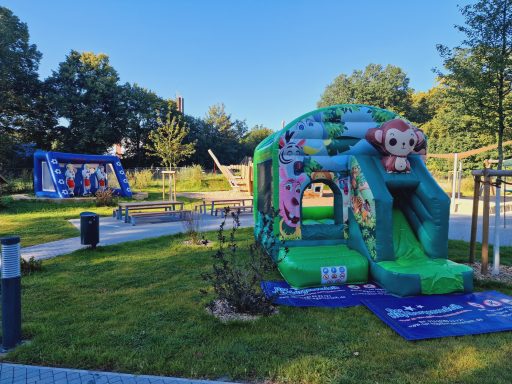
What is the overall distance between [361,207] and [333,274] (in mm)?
1243

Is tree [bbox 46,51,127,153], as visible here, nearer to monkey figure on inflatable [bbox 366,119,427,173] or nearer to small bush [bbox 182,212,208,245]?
small bush [bbox 182,212,208,245]

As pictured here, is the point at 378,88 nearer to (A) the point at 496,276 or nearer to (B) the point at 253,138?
(B) the point at 253,138

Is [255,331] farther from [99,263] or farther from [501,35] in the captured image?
[501,35]

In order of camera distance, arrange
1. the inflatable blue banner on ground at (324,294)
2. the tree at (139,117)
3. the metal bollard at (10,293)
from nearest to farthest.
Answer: the metal bollard at (10,293)
the inflatable blue banner on ground at (324,294)
the tree at (139,117)

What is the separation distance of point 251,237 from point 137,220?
523 centimetres

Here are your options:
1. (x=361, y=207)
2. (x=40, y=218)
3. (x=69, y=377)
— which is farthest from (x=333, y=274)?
(x=40, y=218)

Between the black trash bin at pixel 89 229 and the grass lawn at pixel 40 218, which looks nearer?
the black trash bin at pixel 89 229

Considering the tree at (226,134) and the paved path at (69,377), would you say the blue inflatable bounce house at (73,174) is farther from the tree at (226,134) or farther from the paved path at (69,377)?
the tree at (226,134)

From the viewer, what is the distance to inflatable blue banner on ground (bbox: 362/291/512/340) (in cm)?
399

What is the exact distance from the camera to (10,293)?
145 inches

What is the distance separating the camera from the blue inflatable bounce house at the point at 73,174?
17.6 m

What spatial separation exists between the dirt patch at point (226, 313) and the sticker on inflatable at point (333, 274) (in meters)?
1.25

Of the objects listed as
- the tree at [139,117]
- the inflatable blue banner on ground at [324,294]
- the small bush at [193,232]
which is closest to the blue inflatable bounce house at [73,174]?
the small bush at [193,232]

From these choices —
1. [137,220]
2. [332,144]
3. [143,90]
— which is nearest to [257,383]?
[332,144]
